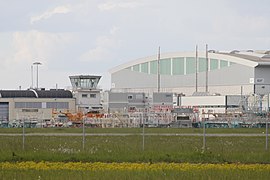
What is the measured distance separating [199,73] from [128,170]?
352 ft

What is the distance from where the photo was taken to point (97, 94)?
352ft

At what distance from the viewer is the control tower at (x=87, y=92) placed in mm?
104562

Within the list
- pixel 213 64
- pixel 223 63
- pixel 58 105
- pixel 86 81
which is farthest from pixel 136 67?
pixel 58 105

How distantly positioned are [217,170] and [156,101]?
90.8 metres

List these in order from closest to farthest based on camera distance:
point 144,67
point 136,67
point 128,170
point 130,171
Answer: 1. point 130,171
2. point 128,170
3. point 144,67
4. point 136,67

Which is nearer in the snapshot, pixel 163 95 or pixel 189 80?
pixel 163 95

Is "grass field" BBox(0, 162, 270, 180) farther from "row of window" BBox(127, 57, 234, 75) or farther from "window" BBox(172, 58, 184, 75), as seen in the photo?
"window" BBox(172, 58, 184, 75)

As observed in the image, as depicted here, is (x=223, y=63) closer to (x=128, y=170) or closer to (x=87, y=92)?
(x=87, y=92)

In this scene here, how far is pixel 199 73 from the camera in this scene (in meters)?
129

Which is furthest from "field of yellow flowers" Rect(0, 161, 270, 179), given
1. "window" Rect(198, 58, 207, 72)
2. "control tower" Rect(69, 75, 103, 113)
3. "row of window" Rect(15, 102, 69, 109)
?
"window" Rect(198, 58, 207, 72)

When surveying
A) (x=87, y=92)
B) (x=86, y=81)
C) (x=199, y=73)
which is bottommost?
(x=87, y=92)

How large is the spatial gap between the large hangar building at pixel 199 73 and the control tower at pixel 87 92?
24392 mm

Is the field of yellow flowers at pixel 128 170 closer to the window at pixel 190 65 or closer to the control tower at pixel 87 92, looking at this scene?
the control tower at pixel 87 92

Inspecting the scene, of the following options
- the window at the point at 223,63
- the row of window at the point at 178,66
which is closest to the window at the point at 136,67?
the row of window at the point at 178,66
